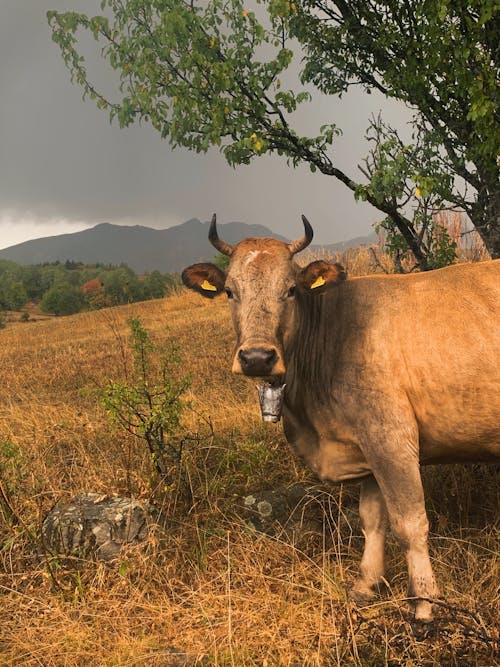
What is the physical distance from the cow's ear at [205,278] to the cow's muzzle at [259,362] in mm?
1024

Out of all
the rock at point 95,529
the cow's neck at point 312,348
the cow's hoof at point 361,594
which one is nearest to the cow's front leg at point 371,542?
the cow's hoof at point 361,594

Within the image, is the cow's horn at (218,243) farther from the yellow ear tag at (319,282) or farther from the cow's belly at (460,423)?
the cow's belly at (460,423)

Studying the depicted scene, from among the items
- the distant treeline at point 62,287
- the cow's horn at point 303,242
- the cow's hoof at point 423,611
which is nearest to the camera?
the cow's hoof at point 423,611

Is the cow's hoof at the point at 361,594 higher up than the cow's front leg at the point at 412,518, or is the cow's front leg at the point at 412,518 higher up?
the cow's front leg at the point at 412,518

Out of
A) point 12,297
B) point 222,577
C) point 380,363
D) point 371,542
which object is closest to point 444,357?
point 380,363

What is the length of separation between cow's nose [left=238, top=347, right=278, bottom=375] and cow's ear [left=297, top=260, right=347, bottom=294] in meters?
0.85

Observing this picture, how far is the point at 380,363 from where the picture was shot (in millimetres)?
4082

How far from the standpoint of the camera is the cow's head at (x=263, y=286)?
12.1 feet

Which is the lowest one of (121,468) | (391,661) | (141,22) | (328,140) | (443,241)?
(391,661)

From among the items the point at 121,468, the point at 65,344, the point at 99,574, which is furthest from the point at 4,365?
the point at 99,574

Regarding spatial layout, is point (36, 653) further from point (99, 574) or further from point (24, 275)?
point (24, 275)

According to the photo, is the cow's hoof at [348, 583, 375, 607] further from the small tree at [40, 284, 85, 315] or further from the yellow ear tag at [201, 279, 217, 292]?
the small tree at [40, 284, 85, 315]

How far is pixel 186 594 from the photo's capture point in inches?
175

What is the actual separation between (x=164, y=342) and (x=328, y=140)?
969cm
